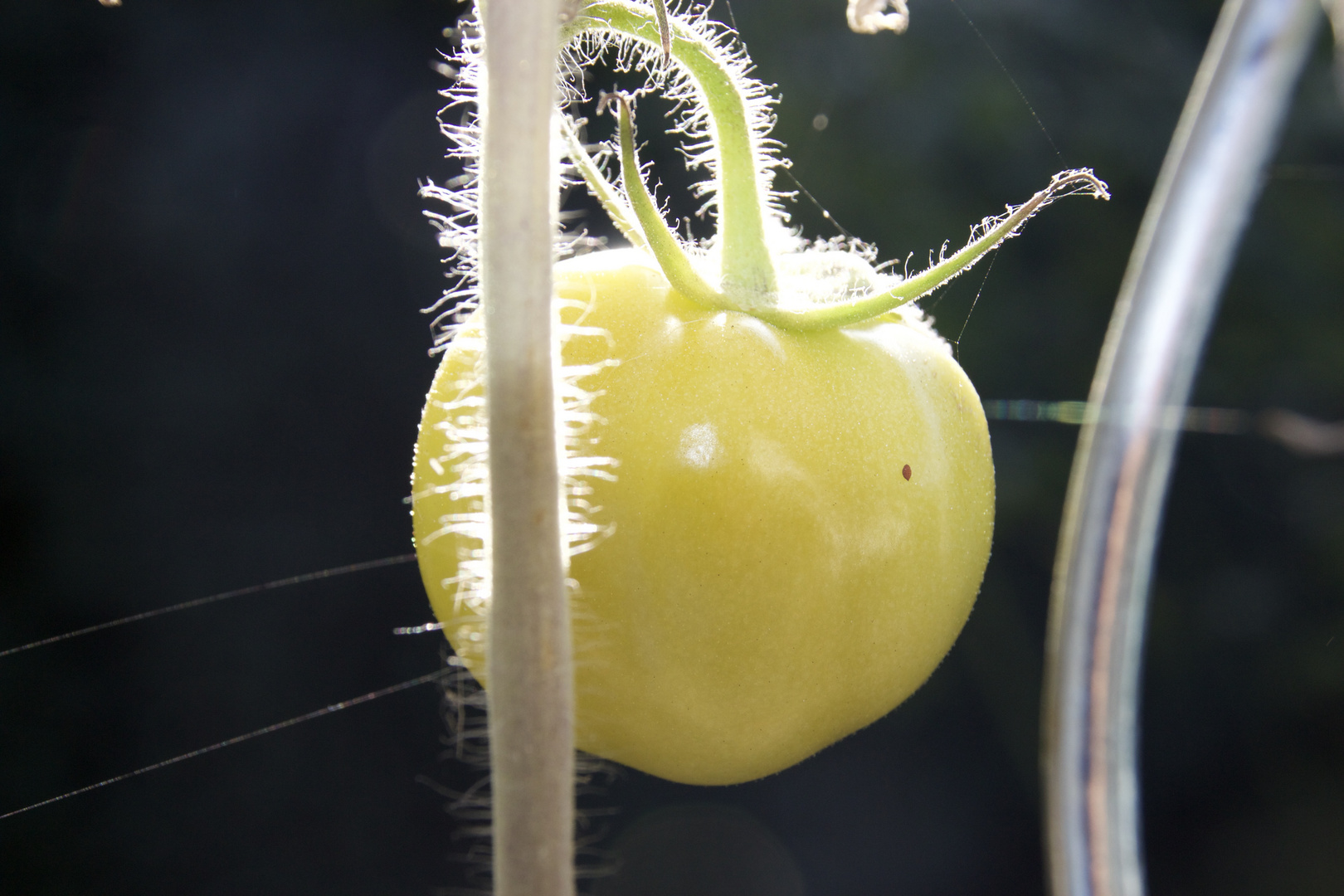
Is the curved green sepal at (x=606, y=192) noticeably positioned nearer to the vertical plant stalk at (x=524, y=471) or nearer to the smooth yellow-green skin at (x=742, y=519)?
the smooth yellow-green skin at (x=742, y=519)

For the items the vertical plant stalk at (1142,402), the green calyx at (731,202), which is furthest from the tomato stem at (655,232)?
the vertical plant stalk at (1142,402)

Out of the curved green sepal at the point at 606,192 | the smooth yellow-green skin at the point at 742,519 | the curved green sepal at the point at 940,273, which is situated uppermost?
the curved green sepal at the point at 606,192

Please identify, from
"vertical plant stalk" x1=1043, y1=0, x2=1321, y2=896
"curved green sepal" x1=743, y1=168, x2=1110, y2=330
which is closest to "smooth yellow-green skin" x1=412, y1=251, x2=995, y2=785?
"curved green sepal" x1=743, y1=168, x2=1110, y2=330

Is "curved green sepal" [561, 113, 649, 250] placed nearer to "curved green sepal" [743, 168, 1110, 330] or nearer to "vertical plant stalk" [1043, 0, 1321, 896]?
"curved green sepal" [743, 168, 1110, 330]

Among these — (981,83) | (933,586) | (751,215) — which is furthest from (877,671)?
(981,83)

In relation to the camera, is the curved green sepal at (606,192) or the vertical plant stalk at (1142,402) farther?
the curved green sepal at (606,192)

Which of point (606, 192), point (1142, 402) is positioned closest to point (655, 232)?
point (606, 192)

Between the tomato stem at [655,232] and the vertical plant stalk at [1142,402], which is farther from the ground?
the tomato stem at [655,232]

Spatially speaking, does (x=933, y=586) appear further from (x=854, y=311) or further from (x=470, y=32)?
(x=470, y=32)
